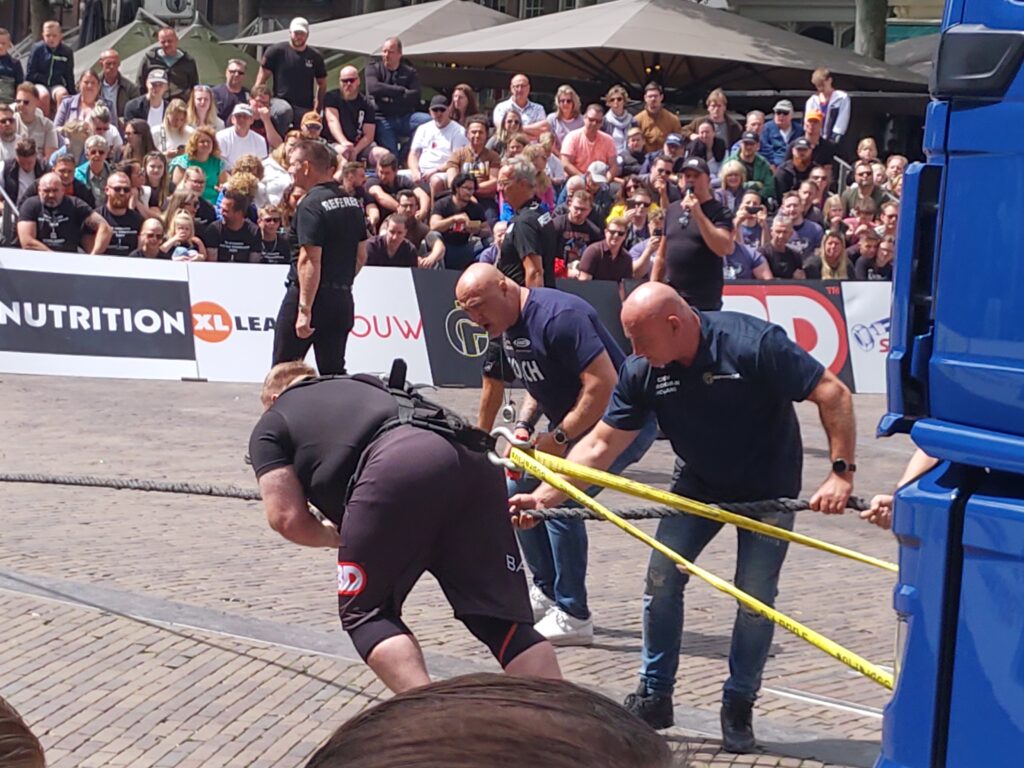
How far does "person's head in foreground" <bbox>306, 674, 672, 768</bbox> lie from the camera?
128 centimetres

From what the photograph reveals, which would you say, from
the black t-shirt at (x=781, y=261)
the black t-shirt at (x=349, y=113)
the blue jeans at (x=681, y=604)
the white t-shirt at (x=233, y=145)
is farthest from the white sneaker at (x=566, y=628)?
the black t-shirt at (x=349, y=113)

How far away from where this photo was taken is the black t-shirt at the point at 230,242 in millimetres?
16281

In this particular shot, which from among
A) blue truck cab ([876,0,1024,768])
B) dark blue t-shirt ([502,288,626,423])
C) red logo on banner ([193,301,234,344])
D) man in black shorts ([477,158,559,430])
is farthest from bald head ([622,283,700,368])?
red logo on banner ([193,301,234,344])

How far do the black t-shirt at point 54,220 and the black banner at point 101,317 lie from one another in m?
0.40

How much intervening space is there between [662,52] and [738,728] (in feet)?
56.9

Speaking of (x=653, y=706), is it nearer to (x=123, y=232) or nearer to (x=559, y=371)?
(x=559, y=371)

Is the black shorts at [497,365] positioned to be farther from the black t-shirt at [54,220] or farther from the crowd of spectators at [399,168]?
the black t-shirt at [54,220]

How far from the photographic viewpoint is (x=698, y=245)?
425 inches

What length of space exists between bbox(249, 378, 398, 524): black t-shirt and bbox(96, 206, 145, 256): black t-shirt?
11.3 m

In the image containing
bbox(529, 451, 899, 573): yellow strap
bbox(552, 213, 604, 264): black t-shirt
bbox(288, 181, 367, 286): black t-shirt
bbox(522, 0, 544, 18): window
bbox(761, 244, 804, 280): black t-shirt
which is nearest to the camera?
bbox(529, 451, 899, 573): yellow strap

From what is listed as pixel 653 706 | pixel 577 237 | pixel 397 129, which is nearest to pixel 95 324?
pixel 577 237

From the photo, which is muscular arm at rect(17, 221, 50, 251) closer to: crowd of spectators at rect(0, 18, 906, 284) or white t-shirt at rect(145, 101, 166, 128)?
crowd of spectators at rect(0, 18, 906, 284)

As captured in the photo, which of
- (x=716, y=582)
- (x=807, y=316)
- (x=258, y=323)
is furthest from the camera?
(x=807, y=316)

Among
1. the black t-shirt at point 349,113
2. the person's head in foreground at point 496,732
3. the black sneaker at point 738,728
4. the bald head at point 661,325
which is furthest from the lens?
the black t-shirt at point 349,113
